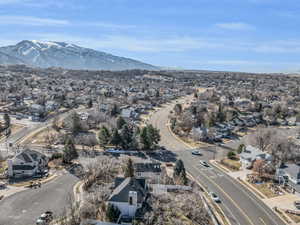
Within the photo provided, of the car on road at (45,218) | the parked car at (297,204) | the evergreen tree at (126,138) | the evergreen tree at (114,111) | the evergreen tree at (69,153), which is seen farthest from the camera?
the evergreen tree at (114,111)

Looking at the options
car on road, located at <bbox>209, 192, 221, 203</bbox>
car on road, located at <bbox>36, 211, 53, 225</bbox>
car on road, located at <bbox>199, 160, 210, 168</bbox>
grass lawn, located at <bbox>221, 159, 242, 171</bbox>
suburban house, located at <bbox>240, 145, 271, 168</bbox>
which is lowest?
car on road, located at <bbox>36, 211, 53, 225</bbox>

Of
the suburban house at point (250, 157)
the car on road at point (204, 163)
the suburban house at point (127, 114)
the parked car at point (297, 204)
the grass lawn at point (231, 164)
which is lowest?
the parked car at point (297, 204)

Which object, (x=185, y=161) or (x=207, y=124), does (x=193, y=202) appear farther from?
(x=207, y=124)

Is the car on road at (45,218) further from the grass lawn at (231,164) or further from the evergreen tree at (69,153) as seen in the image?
the grass lawn at (231,164)

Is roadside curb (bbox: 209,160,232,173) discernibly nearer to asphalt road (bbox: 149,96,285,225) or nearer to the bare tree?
asphalt road (bbox: 149,96,285,225)

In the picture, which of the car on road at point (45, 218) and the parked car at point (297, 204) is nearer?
the car on road at point (45, 218)

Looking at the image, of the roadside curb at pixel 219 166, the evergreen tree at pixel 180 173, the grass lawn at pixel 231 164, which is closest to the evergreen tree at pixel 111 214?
the evergreen tree at pixel 180 173

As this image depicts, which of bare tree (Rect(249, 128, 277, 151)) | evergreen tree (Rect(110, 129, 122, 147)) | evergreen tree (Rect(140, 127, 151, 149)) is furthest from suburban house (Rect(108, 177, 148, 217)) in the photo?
bare tree (Rect(249, 128, 277, 151))

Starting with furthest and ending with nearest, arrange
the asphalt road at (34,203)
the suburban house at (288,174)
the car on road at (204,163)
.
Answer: the car on road at (204,163) → the suburban house at (288,174) → the asphalt road at (34,203)
